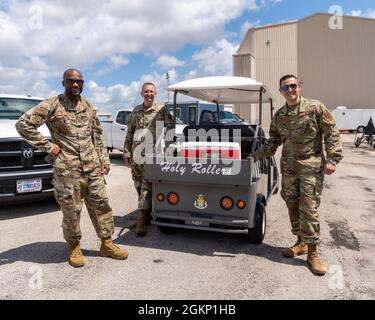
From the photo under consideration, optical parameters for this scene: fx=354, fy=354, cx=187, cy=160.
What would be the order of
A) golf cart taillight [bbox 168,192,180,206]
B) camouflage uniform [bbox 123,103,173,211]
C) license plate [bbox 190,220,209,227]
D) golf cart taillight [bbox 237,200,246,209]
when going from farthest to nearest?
camouflage uniform [bbox 123,103,173,211] < golf cart taillight [bbox 168,192,180,206] < license plate [bbox 190,220,209,227] < golf cart taillight [bbox 237,200,246,209]

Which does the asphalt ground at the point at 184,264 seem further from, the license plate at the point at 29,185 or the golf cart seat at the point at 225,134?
the golf cart seat at the point at 225,134

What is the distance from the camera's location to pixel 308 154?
12.4 ft

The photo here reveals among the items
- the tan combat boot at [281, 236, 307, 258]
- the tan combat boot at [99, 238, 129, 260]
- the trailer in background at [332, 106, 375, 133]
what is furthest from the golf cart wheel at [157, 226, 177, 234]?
the trailer in background at [332, 106, 375, 133]

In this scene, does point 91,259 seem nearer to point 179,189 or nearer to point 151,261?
point 151,261

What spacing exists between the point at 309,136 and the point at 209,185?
1.24 m

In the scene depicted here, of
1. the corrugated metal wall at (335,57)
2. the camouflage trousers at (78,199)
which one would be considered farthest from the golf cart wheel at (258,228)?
the corrugated metal wall at (335,57)

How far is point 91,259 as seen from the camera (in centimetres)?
399

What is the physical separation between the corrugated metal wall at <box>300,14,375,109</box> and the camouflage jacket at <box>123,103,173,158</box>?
32.3m

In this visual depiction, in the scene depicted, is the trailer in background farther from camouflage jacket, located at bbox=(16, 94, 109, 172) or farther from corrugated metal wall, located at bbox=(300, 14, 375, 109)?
camouflage jacket, located at bbox=(16, 94, 109, 172)

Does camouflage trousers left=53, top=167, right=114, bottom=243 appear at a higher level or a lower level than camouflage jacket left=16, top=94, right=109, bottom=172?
lower

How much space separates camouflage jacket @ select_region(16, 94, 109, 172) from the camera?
11.5 feet

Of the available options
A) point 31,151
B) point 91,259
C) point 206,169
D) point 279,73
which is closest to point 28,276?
point 91,259

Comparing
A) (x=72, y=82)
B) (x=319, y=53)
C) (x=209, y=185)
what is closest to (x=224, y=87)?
(x=209, y=185)
